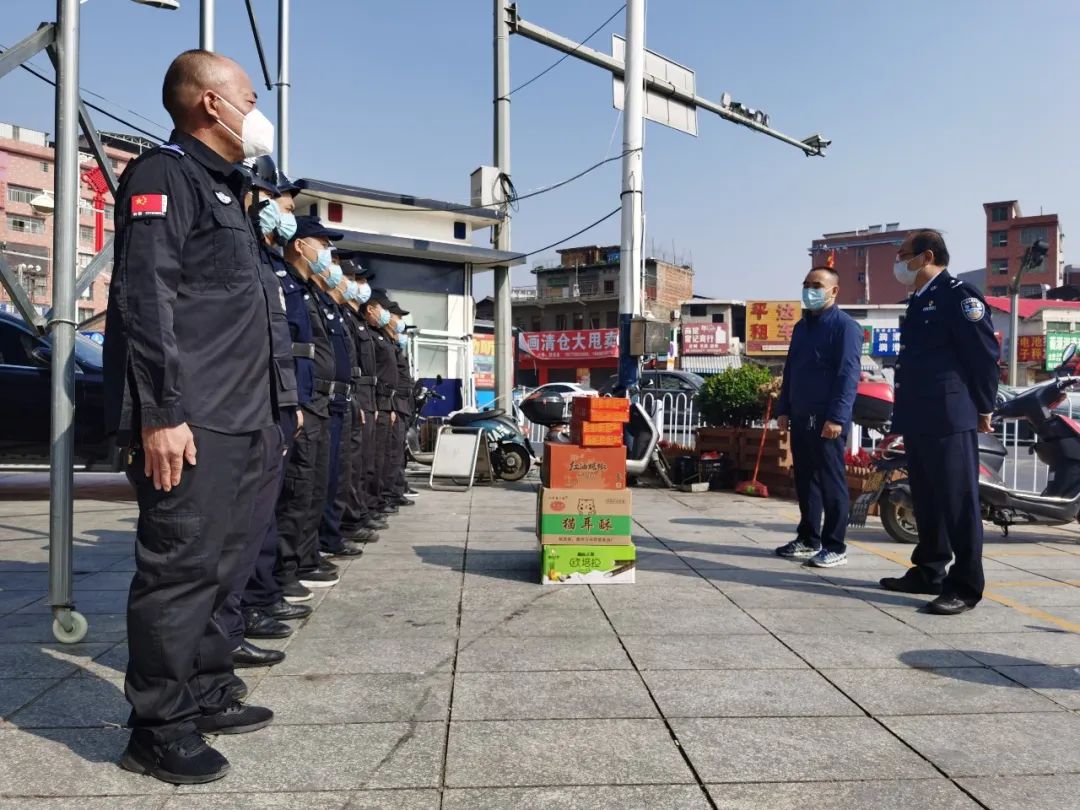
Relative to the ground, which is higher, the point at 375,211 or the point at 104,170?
the point at 375,211

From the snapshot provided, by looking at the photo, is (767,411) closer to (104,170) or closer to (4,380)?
(104,170)

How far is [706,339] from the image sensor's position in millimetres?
52250

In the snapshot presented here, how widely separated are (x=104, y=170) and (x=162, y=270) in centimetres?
269

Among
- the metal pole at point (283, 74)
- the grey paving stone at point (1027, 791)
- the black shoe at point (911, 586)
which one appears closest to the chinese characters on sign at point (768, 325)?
the metal pole at point (283, 74)

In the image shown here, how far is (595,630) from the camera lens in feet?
13.4

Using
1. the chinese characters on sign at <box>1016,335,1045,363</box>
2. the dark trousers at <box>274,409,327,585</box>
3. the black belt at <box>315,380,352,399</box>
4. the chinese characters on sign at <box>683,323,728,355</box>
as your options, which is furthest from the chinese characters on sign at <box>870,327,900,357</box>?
the dark trousers at <box>274,409,327,585</box>

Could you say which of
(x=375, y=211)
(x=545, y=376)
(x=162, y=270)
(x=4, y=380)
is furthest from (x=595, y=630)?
(x=545, y=376)

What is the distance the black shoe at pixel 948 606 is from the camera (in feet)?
14.7

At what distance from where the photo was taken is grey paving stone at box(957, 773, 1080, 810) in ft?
7.59

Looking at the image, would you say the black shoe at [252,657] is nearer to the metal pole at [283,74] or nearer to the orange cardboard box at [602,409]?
the orange cardboard box at [602,409]

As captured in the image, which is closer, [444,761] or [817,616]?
[444,761]

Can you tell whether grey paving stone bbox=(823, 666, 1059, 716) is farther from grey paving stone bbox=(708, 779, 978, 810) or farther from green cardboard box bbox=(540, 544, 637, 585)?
green cardboard box bbox=(540, 544, 637, 585)

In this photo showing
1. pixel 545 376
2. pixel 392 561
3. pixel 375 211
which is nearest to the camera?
pixel 392 561

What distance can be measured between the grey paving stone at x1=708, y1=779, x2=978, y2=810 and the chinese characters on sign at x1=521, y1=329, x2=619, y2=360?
47.3 metres
